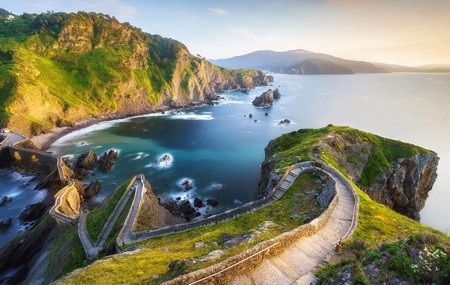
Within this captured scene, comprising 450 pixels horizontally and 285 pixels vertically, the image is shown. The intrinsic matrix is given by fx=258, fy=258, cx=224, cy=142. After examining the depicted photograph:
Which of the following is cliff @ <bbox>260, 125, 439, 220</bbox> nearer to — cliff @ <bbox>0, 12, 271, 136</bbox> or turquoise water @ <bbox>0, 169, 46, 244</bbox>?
turquoise water @ <bbox>0, 169, 46, 244</bbox>

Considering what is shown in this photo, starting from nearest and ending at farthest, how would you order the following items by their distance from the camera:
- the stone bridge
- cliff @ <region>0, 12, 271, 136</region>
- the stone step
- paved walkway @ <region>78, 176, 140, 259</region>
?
1. the stone bridge
2. the stone step
3. paved walkway @ <region>78, 176, 140, 259</region>
4. cliff @ <region>0, 12, 271, 136</region>

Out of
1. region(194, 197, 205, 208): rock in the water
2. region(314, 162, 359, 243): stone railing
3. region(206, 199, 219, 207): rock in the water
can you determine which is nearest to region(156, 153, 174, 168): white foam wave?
region(194, 197, 205, 208): rock in the water

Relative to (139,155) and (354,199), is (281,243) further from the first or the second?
(139,155)

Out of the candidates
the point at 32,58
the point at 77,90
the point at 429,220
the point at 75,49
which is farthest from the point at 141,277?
the point at 75,49

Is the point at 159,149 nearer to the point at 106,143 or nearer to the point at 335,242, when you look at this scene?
the point at 106,143

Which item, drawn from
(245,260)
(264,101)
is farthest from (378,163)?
(264,101)
